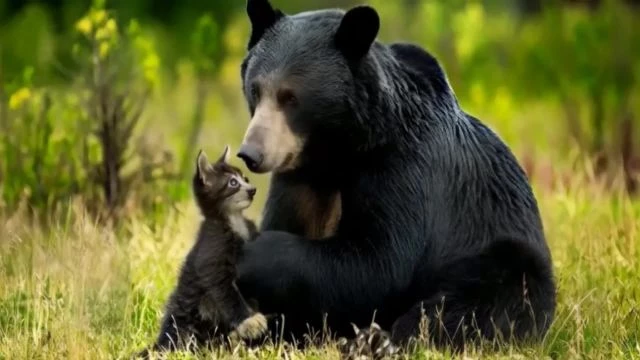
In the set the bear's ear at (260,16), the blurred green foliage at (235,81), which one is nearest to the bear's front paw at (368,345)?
the bear's ear at (260,16)

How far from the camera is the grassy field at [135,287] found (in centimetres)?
651

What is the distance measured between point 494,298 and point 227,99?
12047mm

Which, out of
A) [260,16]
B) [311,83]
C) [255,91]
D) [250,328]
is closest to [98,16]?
[260,16]

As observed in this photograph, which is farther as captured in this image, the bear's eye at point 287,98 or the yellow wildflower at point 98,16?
the yellow wildflower at point 98,16

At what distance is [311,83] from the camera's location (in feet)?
21.2

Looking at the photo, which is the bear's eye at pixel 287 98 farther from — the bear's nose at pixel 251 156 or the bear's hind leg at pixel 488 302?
the bear's hind leg at pixel 488 302

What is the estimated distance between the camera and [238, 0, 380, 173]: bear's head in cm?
642

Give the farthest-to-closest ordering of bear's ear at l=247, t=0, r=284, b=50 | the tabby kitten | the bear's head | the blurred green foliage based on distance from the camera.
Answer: the blurred green foliage → bear's ear at l=247, t=0, r=284, b=50 → the bear's head → the tabby kitten

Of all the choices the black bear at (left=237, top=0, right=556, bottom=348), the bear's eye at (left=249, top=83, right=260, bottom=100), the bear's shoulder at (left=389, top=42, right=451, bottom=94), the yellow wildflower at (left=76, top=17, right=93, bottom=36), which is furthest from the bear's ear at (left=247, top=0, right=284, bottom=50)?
the yellow wildflower at (left=76, top=17, right=93, bottom=36)

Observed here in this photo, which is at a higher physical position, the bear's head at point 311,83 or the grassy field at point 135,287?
the bear's head at point 311,83

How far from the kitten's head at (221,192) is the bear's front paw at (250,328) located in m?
0.46

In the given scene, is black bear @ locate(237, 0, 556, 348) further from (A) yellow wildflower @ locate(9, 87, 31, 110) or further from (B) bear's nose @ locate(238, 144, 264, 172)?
(A) yellow wildflower @ locate(9, 87, 31, 110)

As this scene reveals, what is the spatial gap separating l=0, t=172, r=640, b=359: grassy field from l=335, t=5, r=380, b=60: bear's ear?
1212 mm

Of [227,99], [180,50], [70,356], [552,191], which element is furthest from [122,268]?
[180,50]
